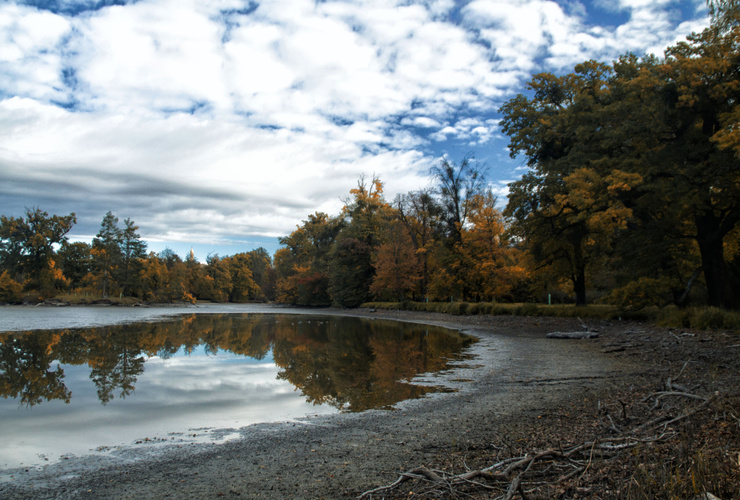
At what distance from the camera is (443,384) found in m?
8.85

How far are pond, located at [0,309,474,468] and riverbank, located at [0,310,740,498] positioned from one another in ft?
2.24

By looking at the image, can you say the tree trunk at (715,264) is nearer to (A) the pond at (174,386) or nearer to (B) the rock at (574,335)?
(B) the rock at (574,335)

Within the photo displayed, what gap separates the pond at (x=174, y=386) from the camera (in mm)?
5684

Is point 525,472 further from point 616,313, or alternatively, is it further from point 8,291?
point 8,291

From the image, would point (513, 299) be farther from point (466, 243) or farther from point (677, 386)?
point (677, 386)

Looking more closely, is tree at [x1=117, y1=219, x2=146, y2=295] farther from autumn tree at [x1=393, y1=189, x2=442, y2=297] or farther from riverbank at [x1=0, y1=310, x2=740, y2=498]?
riverbank at [x1=0, y1=310, x2=740, y2=498]

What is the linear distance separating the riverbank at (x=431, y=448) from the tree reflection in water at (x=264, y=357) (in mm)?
1445

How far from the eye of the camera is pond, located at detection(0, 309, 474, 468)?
5684 millimetres

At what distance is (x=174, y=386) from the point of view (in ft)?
29.5

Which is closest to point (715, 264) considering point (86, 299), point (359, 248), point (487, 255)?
point (487, 255)

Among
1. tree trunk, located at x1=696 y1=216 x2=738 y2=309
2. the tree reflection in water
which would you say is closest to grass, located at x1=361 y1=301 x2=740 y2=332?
tree trunk, located at x1=696 y1=216 x2=738 y2=309

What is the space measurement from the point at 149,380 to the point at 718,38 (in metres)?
20.9

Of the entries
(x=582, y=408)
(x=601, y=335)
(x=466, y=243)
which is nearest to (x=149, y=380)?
(x=582, y=408)

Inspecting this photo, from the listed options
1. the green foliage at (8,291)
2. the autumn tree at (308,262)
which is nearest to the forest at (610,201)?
the autumn tree at (308,262)
